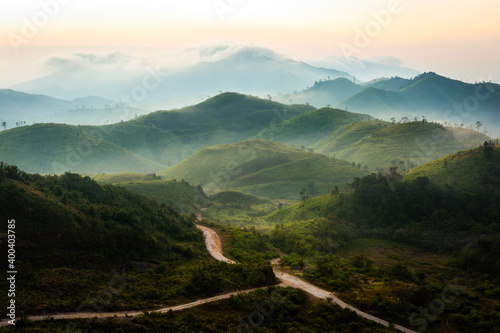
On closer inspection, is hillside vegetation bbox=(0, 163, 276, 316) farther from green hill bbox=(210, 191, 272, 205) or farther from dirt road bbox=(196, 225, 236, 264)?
green hill bbox=(210, 191, 272, 205)

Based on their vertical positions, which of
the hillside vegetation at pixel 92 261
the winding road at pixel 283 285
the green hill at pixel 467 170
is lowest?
the winding road at pixel 283 285

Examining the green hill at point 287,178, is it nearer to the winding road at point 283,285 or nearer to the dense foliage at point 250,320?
the winding road at point 283,285

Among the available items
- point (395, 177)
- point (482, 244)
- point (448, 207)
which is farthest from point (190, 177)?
point (482, 244)

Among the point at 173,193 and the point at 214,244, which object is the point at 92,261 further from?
the point at 173,193

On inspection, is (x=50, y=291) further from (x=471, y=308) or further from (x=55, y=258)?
(x=471, y=308)

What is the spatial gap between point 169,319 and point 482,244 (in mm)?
44099

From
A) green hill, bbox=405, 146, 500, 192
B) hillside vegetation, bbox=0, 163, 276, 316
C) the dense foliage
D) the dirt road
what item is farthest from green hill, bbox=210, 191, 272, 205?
the dense foliage

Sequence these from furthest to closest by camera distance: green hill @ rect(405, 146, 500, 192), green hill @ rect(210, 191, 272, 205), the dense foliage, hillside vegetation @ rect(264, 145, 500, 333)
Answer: green hill @ rect(210, 191, 272, 205) < green hill @ rect(405, 146, 500, 192) < hillside vegetation @ rect(264, 145, 500, 333) < the dense foliage

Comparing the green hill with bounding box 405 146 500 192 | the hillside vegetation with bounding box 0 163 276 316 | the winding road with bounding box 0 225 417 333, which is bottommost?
the winding road with bounding box 0 225 417 333

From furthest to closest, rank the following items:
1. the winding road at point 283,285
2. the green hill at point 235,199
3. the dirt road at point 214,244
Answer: the green hill at point 235,199 → the dirt road at point 214,244 → the winding road at point 283,285

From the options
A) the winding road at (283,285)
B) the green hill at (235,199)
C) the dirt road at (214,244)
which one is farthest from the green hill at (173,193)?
the winding road at (283,285)

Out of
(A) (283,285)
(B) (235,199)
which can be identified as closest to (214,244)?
(A) (283,285)

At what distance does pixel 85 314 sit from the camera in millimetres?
30625

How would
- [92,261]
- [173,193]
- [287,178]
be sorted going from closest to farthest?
[92,261] < [173,193] < [287,178]
